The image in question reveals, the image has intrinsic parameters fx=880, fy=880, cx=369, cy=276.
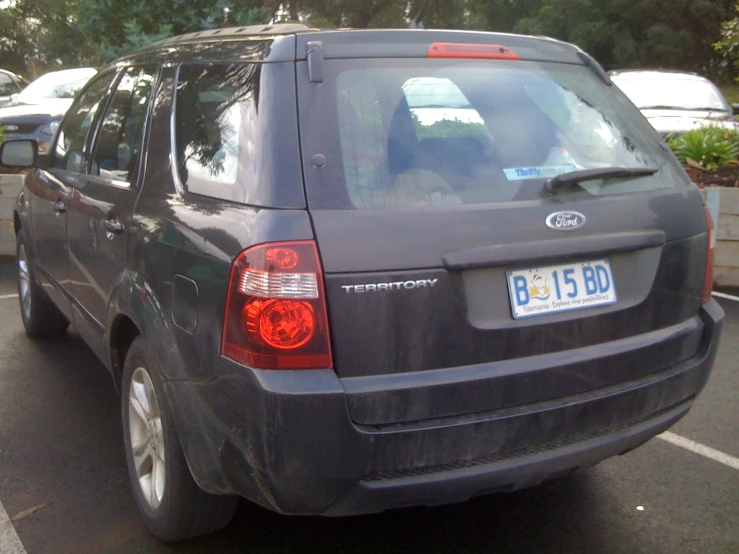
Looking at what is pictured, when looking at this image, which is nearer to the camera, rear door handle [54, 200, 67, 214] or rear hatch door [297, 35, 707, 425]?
rear hatch door [297, 35, 707, 425]

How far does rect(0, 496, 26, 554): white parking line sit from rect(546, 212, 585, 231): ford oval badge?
219cm

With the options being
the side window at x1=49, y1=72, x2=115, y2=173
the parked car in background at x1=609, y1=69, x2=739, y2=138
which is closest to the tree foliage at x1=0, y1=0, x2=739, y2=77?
the parked car in background at x1=609, y1=69, x2=739, y2=138

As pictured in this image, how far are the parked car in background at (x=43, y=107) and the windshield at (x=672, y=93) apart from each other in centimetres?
697

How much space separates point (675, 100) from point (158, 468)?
940 centimetres

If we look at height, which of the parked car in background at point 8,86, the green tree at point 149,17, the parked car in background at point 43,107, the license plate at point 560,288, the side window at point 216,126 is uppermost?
the side window at point 216,126

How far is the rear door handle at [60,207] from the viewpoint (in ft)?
14.3

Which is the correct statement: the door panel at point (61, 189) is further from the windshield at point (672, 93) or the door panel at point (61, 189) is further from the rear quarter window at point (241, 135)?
the windshield at point (672, 93)

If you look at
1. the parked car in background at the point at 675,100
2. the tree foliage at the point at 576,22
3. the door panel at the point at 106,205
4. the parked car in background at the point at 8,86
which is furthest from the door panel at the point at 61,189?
the tree foliage at the point at 576,22

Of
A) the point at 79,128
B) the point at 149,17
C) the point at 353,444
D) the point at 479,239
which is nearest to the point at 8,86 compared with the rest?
the point at 149,17

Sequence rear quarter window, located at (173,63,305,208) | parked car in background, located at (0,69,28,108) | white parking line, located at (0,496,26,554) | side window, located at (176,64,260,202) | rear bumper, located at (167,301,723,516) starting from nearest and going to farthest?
1. rear bumper, located at (167,301,723,516)
2. rear quarter window, located at (173,63,305,208)
3. side window, located at (176,64,260,202)
4. white parking line, located at (0,496,26,554)
5. parked car in background, located at (0,69,28,108)

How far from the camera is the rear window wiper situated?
283cm

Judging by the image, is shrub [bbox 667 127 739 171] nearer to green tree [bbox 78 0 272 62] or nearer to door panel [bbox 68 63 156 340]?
green tree [bbox 78 0 272 62]

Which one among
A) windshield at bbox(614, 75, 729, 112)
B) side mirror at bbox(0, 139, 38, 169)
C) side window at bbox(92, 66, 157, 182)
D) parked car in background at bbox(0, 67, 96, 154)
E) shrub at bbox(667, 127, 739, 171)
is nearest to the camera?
side window at bbox(92, 66, 157, 182)

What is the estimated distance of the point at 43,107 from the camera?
1323 centimetres
